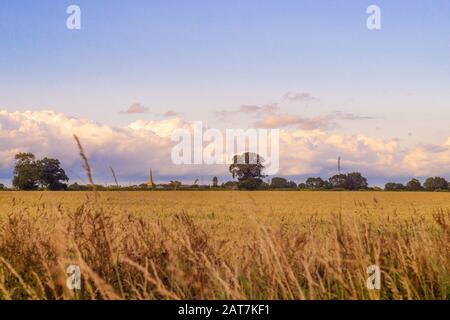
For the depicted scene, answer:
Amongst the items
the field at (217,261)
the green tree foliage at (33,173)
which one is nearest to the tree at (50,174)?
the green tree foliage at (33,173)

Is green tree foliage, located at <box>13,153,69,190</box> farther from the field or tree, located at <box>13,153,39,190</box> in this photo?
the field

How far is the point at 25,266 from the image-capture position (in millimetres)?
5969

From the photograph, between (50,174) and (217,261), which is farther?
(50,174)

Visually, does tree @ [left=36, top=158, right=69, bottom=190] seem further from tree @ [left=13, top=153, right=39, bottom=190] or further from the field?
the field

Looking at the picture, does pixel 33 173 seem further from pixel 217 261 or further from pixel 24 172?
pixel 217 261

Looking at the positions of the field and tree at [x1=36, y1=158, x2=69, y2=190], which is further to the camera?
tree at [x1=36, y1=158, x2=69, y2=190]

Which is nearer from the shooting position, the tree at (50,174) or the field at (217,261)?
the field at (217,261)

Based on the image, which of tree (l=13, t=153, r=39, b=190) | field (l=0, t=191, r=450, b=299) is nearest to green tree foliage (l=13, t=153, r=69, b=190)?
tree (l=13, t=153, r=39, b=190)

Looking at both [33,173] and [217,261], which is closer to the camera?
[217,261]

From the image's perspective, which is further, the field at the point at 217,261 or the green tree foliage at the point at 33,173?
the green tree foliage at the point at 33,173

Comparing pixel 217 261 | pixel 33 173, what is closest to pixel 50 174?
pixel 33 173

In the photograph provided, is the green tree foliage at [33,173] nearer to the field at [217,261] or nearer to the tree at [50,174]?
the tree at [50,174]

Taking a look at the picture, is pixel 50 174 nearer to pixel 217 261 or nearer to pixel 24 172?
pixel 24 172
